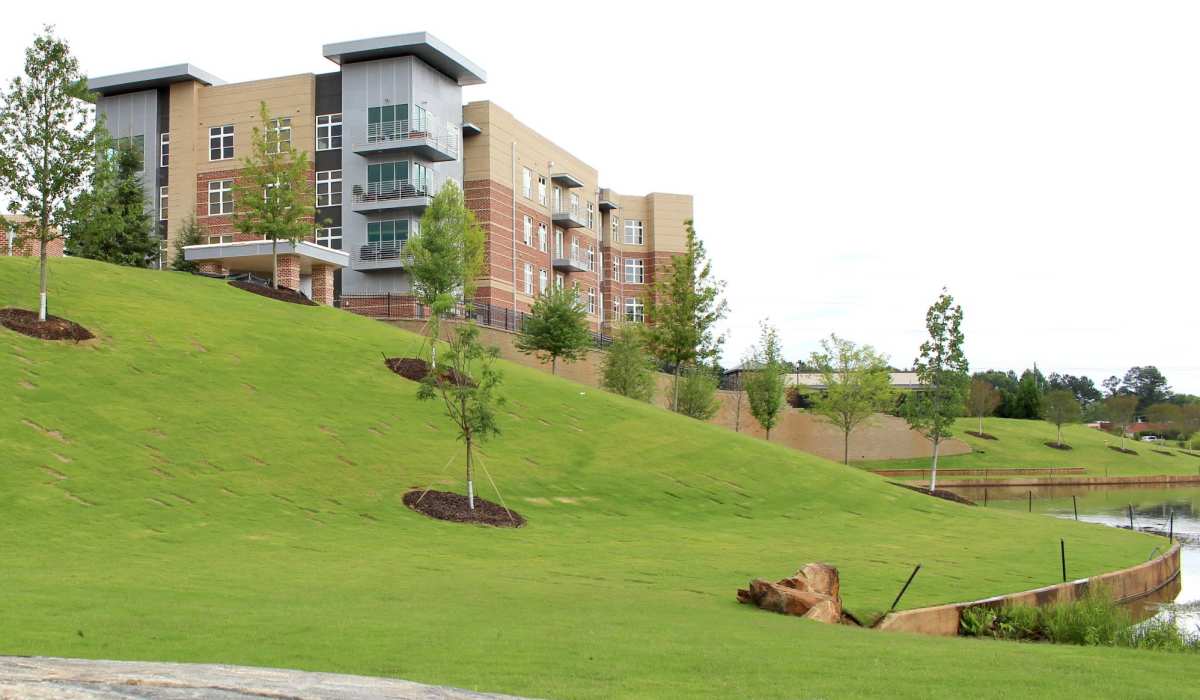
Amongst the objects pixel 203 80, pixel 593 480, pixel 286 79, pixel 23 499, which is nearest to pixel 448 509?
pixel 593 480

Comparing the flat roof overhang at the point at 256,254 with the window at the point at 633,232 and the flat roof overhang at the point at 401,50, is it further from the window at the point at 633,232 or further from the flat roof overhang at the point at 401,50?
the window at the point at 633,232

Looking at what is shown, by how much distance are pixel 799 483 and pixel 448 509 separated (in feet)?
43.7

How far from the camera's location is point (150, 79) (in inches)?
2498

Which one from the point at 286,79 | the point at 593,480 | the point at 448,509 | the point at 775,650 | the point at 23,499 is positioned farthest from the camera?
the point at 286,79

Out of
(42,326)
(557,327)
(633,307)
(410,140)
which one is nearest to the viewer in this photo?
(42,326)

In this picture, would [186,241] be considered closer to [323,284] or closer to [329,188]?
[329,188]

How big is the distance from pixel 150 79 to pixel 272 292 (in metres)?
29.0

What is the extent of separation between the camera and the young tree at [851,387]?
6109 cm

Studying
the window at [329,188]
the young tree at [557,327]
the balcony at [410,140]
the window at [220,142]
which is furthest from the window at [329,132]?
the young tree at [557,327]

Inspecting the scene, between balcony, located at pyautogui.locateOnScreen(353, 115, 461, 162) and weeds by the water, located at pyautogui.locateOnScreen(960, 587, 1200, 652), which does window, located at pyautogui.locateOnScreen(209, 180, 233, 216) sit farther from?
weeds by the water, located at pyautogui.locateOnScreen(960, 587, 1200, 652)

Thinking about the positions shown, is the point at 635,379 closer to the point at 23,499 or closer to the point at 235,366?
the point at 235,366

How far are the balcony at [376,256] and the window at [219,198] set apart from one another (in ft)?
29.1

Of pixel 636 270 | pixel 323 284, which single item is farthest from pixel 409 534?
pixel 636 270

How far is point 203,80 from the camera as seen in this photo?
63875 millimetres
